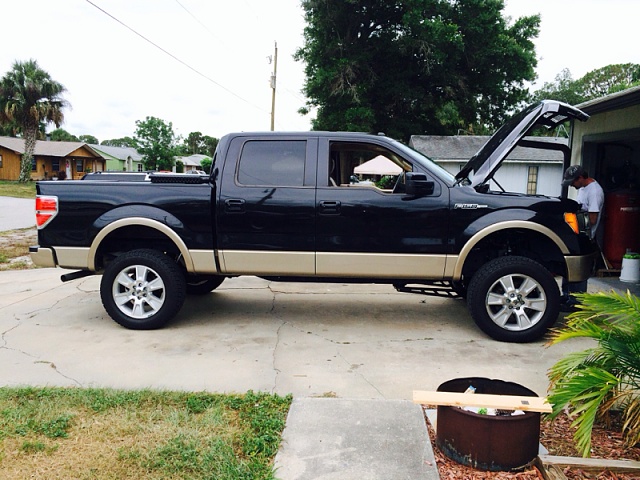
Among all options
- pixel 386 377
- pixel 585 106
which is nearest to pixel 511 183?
pixel 585 106

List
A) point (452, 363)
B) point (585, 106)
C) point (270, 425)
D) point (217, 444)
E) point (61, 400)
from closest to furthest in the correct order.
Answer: point (217, 444) < point (270, 425) < point (61, 400) < point (452, 363) < point (585, 106)

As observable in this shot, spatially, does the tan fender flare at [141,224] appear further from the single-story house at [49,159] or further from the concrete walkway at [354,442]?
the single-story house at [49,159]

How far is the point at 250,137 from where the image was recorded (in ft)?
19.2

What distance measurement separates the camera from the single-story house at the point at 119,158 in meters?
60.5

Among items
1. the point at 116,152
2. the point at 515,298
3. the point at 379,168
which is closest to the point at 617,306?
the point at 515,298

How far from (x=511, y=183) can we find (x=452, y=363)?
821 inches

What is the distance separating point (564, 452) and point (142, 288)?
4.26 metres

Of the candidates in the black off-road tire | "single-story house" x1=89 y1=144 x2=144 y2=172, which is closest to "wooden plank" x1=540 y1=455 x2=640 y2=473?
the black off-road tire

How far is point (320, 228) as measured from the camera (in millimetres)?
5559

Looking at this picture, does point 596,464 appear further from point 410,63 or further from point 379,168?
point 410,63

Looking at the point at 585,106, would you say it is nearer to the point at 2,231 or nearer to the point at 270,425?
the point at 270,425

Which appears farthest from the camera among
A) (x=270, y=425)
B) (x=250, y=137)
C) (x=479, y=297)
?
(x=250, y=137)

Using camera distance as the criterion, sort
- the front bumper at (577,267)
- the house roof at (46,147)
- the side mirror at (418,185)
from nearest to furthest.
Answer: the side mirror at (418,185)
the front bumper at (577,267)
the house roof at (46,147)

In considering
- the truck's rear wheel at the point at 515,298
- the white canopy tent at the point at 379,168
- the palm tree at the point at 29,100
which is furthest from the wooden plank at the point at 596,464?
the palm tree at the point at 29,100
